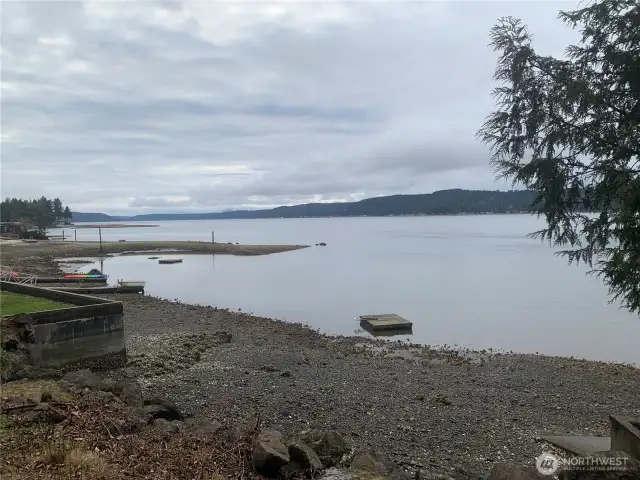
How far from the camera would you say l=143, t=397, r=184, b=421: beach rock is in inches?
342

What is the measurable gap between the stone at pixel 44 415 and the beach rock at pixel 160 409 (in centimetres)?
205

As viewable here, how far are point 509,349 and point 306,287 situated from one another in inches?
906

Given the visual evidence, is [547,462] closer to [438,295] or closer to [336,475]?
[336,475]

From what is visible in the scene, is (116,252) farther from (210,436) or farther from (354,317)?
(210,436)

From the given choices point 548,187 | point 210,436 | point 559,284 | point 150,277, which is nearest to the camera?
point 210,436

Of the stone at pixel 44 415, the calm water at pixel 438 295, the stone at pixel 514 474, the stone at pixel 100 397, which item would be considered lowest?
the calm water at pixel 438 295

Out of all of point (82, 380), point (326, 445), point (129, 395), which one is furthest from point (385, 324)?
point (326, 445)

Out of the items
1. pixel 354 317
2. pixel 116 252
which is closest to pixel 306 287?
pixel 354 317

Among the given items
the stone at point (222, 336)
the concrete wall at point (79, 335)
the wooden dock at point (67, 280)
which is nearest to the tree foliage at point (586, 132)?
the concrete wall at point (79, 335)

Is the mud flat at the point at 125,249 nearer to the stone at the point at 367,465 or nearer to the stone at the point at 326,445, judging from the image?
the stone at the point at 326,445

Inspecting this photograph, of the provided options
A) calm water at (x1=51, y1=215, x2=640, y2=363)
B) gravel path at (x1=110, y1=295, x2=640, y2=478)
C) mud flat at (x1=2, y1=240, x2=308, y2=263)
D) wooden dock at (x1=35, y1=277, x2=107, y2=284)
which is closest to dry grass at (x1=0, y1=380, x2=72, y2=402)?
gravel path at (x1=110, y1=295, x2=640, y2=478)

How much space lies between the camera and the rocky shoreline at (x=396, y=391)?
949cm

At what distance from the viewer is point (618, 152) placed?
7602 millimetres

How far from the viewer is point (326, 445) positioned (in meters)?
7.39
